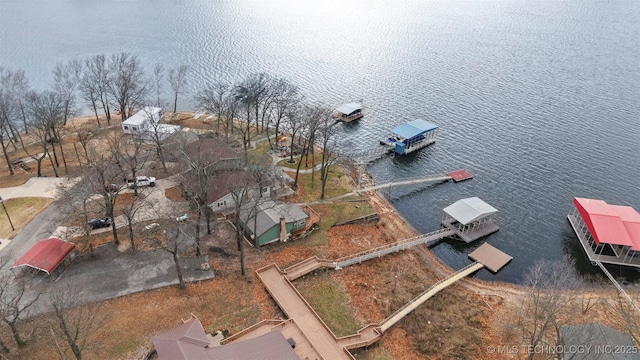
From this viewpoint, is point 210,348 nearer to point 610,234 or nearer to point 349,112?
point 610,234

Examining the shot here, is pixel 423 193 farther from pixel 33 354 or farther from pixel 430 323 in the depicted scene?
pixel 33 354

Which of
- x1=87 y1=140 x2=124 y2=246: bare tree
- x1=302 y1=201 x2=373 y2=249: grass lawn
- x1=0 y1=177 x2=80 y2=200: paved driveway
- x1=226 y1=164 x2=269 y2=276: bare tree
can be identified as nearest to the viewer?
x1=87 y1=140 x2=124 y2=246: bare tree

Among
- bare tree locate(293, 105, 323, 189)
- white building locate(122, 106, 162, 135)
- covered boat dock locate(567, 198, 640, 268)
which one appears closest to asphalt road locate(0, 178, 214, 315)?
bare tree locate(293, 105, 323, 189)

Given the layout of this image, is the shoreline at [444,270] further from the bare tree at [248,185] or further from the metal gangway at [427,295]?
the bare tree at [248,185]

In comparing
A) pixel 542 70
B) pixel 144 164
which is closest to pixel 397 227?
pixel 144 164

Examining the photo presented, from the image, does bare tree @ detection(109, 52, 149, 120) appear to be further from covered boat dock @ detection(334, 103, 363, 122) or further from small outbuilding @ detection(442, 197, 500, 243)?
small outbuilding @ detection(442, 197, 500, 243)
